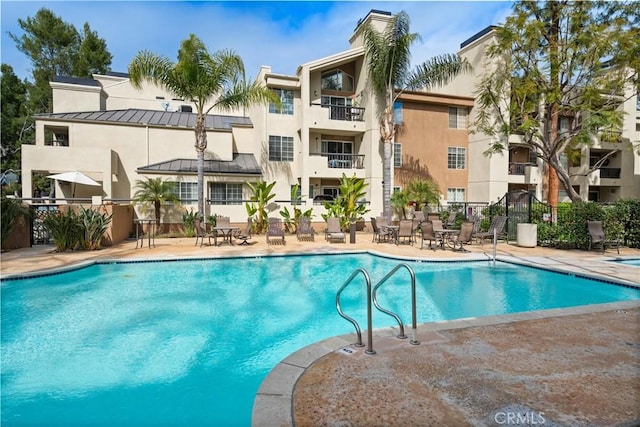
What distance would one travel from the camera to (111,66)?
42.5 m

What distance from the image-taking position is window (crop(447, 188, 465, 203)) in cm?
2793

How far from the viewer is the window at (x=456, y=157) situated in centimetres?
2784

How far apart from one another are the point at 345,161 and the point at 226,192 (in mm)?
8678

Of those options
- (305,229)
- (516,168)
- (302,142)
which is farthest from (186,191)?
(516,168)

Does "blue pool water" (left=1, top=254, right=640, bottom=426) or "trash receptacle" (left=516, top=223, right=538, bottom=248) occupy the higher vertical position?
"trash receptacle" (left=516, top=223, right=538, bottom=248)

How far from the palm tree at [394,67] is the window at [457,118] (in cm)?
610

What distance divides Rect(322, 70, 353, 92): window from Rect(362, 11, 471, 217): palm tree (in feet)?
15.1

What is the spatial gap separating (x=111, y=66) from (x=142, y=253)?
3935 centimetres

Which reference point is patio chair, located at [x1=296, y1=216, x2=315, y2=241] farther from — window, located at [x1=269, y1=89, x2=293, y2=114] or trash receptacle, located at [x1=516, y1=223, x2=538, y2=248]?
trash receptacle, located at [x1=516, y1=223, x2=538, y2=248]

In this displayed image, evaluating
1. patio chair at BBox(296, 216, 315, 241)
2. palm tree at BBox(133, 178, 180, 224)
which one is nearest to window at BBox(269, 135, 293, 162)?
patio chair at BBox(296, 216, 315, 241)

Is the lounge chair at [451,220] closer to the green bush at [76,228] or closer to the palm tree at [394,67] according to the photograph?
the palm tree at [394,67]

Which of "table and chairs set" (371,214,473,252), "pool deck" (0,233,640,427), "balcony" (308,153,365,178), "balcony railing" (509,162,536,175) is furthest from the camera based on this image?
"balcony railing" (509,162,536,175)

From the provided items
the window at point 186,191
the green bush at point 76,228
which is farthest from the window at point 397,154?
the green bush at point 76,228

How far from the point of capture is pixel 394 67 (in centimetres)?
2125
